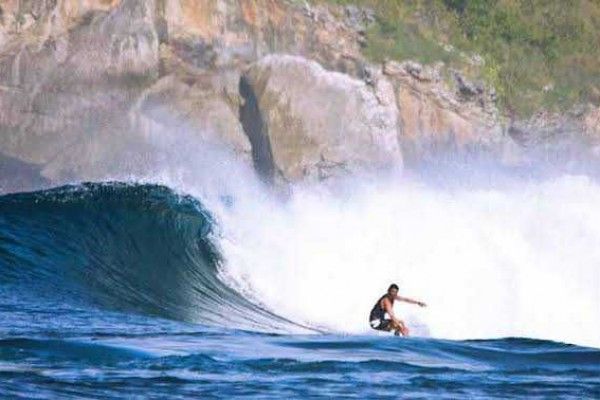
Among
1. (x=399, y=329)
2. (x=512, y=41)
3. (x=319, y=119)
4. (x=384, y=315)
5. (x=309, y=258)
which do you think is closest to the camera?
(x=399, y=329)

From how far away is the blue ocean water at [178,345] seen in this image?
11.2 meters

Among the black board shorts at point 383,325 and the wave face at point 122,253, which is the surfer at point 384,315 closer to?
the black board shorts at point 383,325

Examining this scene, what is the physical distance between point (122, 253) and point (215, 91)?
3484cm

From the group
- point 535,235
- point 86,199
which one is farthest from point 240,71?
point 86,199

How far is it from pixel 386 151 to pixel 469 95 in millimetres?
4993

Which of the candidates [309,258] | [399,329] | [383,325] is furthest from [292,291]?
[399,329]

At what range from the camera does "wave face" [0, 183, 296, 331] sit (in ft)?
58.0

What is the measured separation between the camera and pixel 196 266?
2055cm

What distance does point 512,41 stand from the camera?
216ft

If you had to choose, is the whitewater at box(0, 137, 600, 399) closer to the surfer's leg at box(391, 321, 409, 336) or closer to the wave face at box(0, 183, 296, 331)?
the wave face at box(0, 183, 296, 331)

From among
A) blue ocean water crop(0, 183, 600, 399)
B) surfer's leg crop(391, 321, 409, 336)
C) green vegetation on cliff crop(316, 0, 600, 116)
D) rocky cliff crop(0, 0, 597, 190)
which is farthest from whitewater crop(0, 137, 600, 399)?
green vegetation on cliff crop(316, 0, 600, 116)

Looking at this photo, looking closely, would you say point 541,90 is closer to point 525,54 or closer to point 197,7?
point 525,54

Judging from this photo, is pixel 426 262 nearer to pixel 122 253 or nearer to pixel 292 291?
pixel 292 291

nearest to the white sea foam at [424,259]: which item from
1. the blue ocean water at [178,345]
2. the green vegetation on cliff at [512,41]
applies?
the blue ocean water at [178,345]
